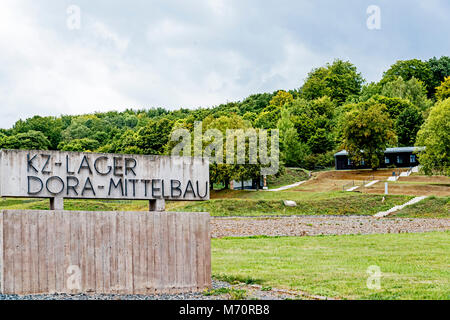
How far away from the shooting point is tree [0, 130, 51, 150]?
111 metres

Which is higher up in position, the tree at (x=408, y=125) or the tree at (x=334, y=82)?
the tree at (x=334, y=82)

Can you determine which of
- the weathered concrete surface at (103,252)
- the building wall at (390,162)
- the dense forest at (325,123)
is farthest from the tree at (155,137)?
the weathered concrete surface at (103,252)

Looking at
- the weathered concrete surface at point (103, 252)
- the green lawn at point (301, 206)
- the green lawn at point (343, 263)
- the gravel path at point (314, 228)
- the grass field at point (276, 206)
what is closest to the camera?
the weathered concrete surface at point (103, 252)

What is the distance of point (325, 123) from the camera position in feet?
359

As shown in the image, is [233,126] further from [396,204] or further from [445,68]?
[445,68]

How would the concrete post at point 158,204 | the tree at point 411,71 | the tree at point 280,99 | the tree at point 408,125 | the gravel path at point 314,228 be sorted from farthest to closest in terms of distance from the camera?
the tree at point 280,99 < the tree at point 411,71 < the tree at point 408,125 < the gravel path at point 314,228 < the concrete post at point 158,204

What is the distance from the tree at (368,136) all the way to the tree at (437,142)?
47.8ft

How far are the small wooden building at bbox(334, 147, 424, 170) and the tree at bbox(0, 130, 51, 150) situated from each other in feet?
175

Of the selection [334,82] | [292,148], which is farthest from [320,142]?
[334,82]

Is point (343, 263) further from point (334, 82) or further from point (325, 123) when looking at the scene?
point (334, 82)

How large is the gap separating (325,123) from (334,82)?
109 ft

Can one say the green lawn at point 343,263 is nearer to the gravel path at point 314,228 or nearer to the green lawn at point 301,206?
the gravel path at point 314,228

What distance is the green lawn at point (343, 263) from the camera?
14438 mm
